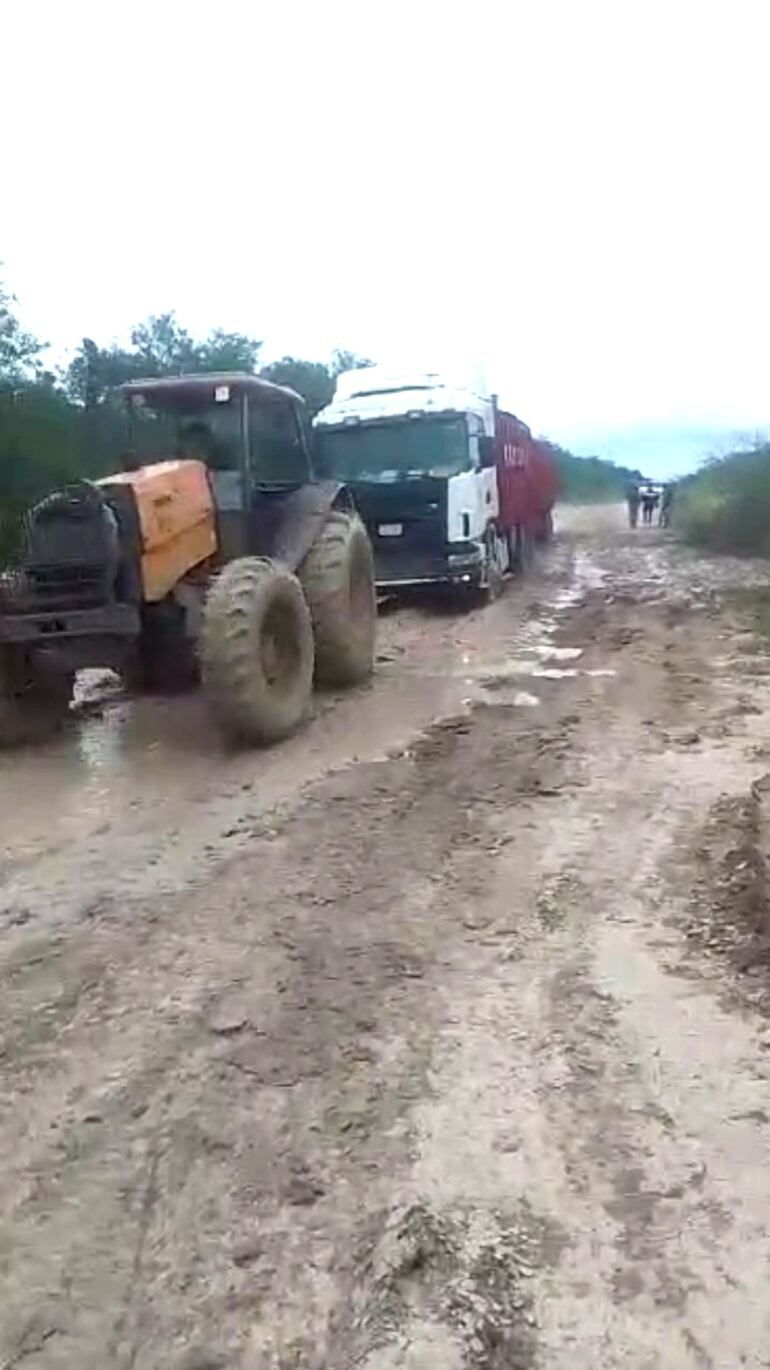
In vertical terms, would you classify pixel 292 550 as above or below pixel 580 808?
above

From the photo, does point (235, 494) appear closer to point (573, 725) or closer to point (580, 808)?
point (573, 725)

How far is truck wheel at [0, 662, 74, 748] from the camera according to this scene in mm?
9156

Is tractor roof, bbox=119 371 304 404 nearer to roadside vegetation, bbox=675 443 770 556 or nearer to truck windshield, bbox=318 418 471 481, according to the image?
truck windshield, bbox=318 418 471 481

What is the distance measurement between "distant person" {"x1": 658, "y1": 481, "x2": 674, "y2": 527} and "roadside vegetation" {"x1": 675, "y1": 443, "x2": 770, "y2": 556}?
11.9 ft

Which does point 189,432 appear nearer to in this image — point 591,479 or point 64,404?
point 64,404

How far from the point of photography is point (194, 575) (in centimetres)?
953

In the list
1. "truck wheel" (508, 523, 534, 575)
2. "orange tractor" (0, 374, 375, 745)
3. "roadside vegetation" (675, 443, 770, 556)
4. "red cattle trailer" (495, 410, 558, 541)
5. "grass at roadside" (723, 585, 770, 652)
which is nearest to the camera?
"orange tractor" (0, 374, 375, 745)

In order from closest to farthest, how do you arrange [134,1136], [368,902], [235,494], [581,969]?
[134,1136], [581,969], [368,902], [235,494]

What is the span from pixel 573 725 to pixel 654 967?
162 inches

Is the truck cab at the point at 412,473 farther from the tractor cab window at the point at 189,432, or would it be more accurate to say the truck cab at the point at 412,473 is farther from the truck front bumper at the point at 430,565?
the tractor cab window at the point at 189,432

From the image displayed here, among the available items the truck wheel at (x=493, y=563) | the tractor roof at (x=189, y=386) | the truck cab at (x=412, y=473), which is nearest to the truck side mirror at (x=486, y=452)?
the truck cab at (x=412, y=473)

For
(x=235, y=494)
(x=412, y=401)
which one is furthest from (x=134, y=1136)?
(x=412, y=401)

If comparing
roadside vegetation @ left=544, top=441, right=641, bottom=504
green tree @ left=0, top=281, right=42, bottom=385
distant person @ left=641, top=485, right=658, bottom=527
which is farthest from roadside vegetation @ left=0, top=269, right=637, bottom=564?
roadside vegetation @ left=544, top=441, right=641, bottom=504

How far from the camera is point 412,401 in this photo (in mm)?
16484
